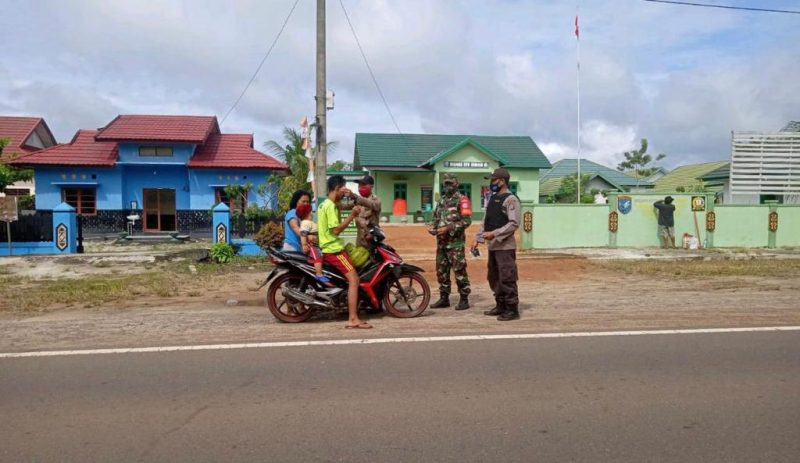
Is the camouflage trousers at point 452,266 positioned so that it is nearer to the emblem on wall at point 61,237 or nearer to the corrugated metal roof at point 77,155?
the emblem on wall at point 61,237

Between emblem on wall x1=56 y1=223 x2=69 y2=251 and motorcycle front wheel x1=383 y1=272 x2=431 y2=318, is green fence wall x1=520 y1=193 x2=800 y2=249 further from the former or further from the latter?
emblem on wall x1=56 y1=223 x2=69 y2=251

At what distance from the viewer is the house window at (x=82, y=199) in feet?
81.1

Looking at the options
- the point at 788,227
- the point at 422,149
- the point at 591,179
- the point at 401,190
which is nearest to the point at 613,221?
the point at 788,227

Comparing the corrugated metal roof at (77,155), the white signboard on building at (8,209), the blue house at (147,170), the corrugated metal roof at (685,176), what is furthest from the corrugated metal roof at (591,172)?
the white signboard on building at (8,209)

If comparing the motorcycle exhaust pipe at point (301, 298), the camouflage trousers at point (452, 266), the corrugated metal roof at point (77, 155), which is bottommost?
the motorcycle exhaust pipe at point (301, 298)

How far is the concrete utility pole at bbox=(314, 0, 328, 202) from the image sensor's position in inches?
458

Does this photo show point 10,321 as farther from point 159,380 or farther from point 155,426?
point 155,426

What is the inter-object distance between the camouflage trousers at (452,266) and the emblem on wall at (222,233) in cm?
835

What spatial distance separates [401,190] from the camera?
33.3 metres

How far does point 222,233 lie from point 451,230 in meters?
8.71

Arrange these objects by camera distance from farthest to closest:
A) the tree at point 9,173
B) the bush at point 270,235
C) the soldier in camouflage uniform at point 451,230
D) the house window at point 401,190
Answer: the house window at point 401,190
the tree at point 9,173
the bush at point 270,235
the soldier in camouflage uniform at point 451,230

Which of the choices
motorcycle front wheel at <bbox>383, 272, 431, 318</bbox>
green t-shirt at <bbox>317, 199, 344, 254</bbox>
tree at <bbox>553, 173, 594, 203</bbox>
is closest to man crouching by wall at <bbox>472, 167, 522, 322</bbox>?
motorcycle front wheel at <bbox>383, 272, 431, 318</bbox>

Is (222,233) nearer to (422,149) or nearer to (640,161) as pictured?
(422,149)

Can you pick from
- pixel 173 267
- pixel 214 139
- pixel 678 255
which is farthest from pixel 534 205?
pixel 214 139
